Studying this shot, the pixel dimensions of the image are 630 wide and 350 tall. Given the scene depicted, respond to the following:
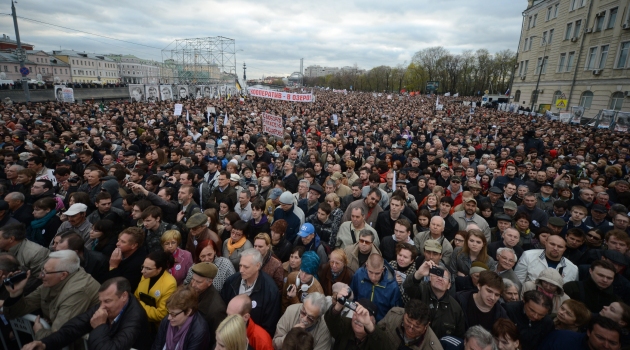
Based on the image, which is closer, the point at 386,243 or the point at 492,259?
the point at 492,259

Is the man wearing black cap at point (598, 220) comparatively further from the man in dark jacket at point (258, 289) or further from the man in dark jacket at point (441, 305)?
the man in dark jacket at point (258, 289)

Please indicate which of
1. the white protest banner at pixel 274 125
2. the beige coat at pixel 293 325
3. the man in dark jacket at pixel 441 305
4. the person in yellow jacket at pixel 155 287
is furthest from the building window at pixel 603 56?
the person in yellow jacket at pixel 155 287

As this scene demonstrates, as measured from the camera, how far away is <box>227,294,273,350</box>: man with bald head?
2.60m

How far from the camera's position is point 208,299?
308cm

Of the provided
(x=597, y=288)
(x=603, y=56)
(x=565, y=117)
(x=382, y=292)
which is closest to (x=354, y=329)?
(x=382, y=292)

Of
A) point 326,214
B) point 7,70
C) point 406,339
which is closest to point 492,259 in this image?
point 406,339

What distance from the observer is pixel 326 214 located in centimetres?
489

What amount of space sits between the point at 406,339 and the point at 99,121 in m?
17.5

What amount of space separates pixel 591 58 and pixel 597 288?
3731 centimetres

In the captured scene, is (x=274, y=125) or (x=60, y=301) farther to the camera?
(x=274, y=125)

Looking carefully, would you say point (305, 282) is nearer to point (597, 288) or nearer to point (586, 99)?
point (597, 288)

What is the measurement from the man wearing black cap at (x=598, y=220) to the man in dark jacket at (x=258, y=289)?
5932 mm

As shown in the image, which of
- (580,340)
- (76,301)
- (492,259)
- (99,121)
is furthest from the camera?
(99,121)

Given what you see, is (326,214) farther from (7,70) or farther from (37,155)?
(7,70)
